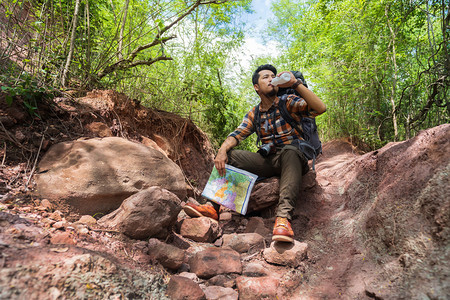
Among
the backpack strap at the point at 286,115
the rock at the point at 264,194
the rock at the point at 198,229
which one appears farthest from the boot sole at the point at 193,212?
the backpack strap at the point at 286,115

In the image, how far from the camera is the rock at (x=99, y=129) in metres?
2.71

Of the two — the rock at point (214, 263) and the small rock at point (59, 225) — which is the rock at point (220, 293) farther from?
the small rock at point (59, 225)

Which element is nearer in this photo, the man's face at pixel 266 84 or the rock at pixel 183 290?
Result: the rock at pixel 183 290

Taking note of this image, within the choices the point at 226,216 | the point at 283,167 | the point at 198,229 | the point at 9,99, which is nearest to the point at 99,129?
the point at 9,99

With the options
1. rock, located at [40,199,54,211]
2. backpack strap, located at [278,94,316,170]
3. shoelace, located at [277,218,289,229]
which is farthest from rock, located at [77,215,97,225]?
backpack strap, located at [278,94,316,170]

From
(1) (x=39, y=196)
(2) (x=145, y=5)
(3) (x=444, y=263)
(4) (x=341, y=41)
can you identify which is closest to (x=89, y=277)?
(1) (x=39, y=196)

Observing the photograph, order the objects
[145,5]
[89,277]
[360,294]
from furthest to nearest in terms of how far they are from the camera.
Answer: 1. [145,5]
2. [360,294]
3. [89,277]

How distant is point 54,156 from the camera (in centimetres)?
210

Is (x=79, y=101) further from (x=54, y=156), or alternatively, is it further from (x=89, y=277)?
Answer: (x=89, y=277)

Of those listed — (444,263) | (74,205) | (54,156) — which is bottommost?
(444,263)

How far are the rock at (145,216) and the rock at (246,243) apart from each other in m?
0.65

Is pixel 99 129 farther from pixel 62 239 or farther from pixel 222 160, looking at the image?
pixel 62 239

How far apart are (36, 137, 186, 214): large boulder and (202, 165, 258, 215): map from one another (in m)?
0.41

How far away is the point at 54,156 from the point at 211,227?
150cm
